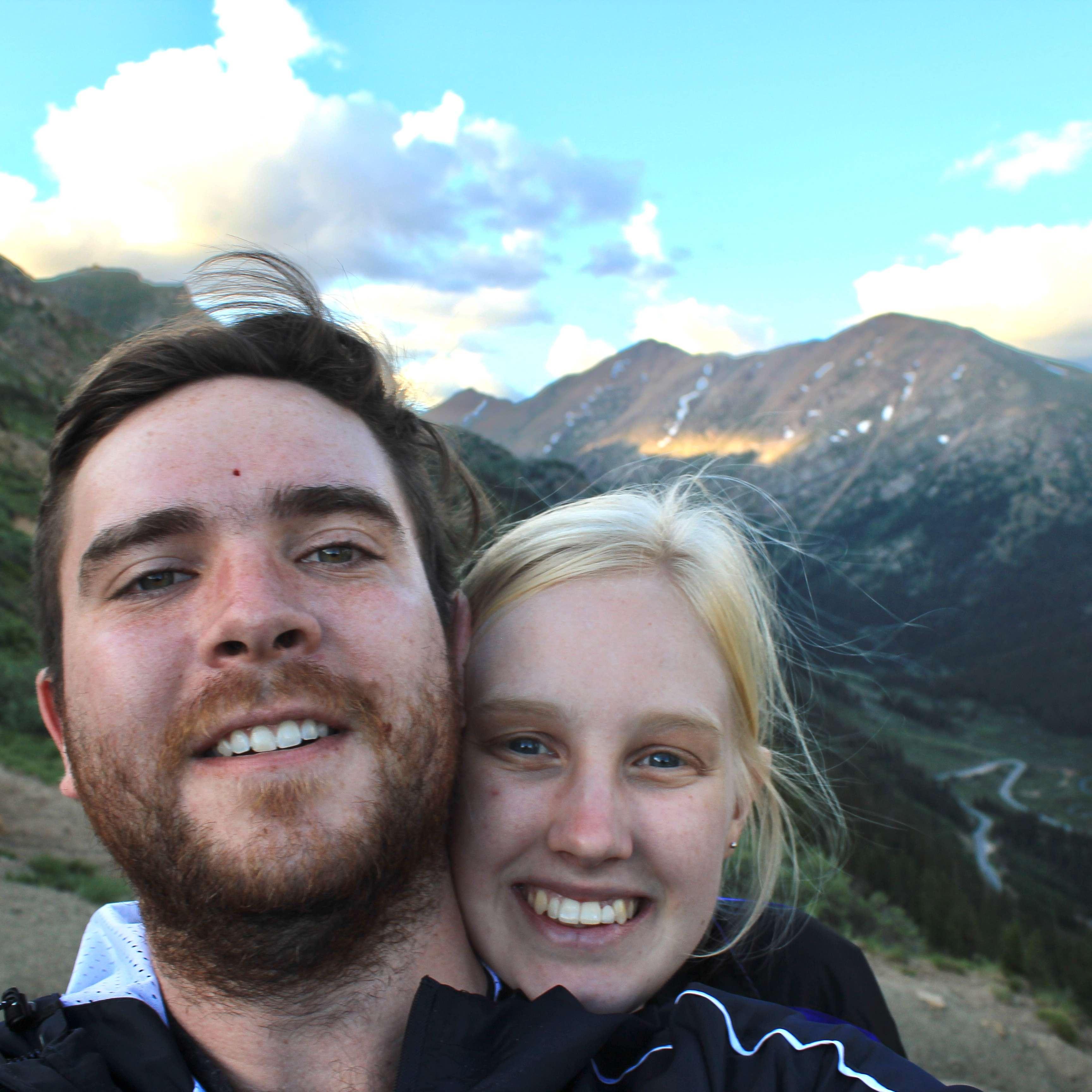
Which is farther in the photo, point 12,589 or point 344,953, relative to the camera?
point 12,589

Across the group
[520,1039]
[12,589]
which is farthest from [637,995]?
[12,589]

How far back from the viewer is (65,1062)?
186cm

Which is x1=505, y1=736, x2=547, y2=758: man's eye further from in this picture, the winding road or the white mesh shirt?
the winding road

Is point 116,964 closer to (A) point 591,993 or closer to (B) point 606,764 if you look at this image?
(A) point 591,993

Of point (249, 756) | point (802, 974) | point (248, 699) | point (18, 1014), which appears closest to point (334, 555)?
point (248, 699)

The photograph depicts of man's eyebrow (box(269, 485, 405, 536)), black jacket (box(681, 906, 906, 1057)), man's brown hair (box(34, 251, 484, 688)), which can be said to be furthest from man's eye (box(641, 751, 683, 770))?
man's eyebrow (box(269, 485, 405, 536))

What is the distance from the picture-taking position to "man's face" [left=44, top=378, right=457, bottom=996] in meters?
1.96

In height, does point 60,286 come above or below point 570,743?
above

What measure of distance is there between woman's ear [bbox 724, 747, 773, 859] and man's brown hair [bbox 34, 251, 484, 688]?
1.20m

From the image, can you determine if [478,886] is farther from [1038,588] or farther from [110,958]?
[1038,588]

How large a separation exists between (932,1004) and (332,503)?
13.6 metres

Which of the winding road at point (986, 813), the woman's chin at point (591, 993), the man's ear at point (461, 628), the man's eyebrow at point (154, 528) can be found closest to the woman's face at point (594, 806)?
the woman's chin at point (591, 993)

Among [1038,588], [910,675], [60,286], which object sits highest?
[60,286]

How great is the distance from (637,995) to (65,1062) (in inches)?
57.2
